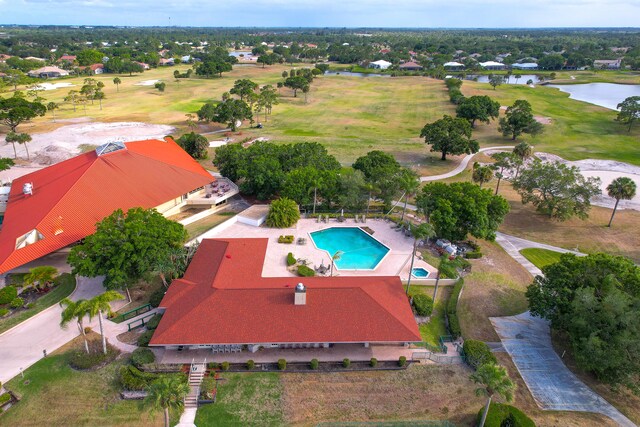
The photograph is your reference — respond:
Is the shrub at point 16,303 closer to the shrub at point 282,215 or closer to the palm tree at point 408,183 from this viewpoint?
the shrub at point 282,215

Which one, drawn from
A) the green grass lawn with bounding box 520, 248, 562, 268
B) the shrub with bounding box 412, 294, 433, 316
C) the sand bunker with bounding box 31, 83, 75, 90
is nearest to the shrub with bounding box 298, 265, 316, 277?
the shrub with bounding box 412, 294, 433, 316

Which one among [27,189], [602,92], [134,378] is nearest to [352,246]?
[134,378]

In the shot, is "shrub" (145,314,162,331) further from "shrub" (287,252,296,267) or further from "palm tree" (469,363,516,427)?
"palm tree" (469,363,516,427)

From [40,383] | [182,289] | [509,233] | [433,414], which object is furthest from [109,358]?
[509,233]

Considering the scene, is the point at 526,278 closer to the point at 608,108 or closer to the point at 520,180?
the point at 520,180

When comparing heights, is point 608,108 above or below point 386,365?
above

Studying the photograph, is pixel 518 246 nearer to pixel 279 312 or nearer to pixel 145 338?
pixel 279 312
